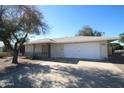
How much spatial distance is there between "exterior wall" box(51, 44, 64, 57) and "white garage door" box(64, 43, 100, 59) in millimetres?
930

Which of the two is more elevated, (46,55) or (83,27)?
(83,27)

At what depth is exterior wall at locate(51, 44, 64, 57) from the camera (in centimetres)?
2308

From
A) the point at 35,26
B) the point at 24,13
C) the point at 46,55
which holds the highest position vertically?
the point at 24,13

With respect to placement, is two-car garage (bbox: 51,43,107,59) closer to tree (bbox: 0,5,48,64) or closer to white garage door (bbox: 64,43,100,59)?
white garage door (bbox: 64,43,100,59)

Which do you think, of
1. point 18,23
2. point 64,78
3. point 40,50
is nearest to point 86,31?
point 40,50

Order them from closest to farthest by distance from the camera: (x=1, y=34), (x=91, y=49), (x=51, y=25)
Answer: (x=1, y=34) < (x=51, y=25) < (x=91, y=49)

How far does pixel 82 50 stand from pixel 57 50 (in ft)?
15.6

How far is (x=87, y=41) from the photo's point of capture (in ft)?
64.6

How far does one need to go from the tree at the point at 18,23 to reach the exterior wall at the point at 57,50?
6.58 m

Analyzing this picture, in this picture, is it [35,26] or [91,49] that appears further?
[91,49]

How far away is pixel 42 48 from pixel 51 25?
864 cm

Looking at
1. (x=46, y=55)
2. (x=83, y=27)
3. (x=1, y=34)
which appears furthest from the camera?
(x=83, y=27)
